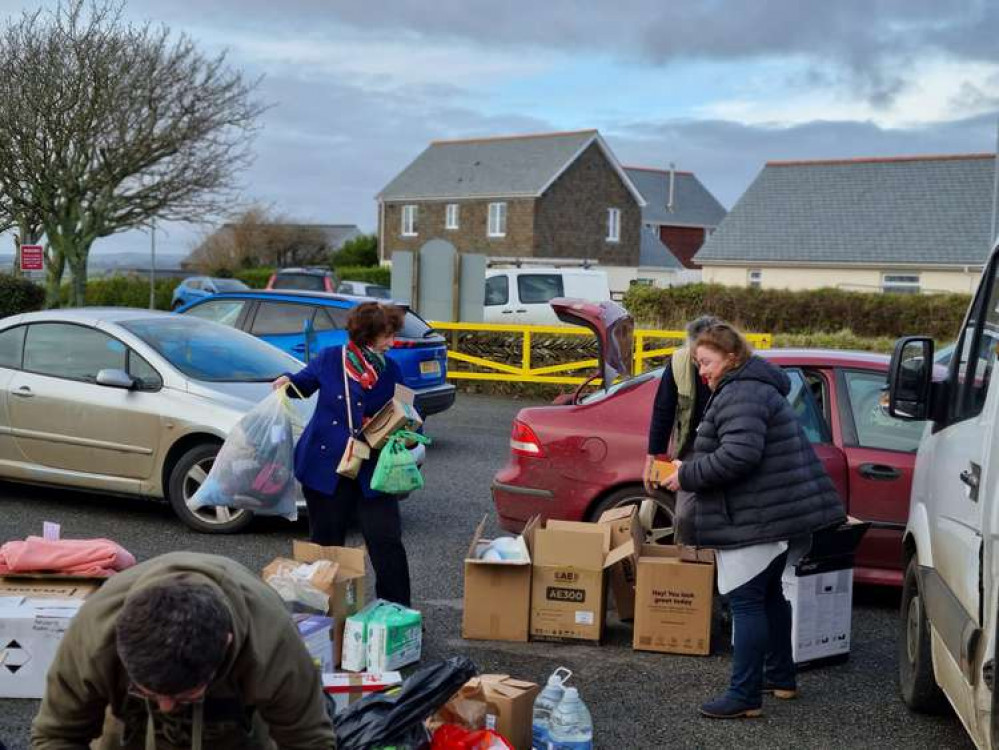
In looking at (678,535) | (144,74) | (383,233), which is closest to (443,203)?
(383,233)

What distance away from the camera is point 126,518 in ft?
30.5

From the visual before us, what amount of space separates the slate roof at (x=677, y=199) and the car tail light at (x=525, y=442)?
60326 millimetres

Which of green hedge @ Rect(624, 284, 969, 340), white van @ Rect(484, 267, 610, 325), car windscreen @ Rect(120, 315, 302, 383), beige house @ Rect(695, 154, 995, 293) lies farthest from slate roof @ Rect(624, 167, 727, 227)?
car windscreen @ Rect(120, 315, 302, 383)

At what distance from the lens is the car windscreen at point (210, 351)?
30.0 ft

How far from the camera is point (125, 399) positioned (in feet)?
29.2

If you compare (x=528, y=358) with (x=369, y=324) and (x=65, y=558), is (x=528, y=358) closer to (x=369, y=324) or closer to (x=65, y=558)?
(x=369, y=324)

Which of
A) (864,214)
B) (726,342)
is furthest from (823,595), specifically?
(864,214)

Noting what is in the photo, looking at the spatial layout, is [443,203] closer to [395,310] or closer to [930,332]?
[930,332]

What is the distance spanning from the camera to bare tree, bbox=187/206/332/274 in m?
67.8

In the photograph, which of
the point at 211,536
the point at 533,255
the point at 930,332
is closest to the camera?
the point at 211,536

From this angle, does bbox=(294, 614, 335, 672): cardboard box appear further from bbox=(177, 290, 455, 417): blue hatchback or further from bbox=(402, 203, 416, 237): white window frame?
bbox=(402, 203, 416, 237): white window frame

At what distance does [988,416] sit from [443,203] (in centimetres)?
5467

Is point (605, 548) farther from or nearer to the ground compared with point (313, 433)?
nearer to the ground

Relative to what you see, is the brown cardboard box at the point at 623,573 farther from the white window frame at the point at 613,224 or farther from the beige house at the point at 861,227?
the white window frame at the point at 613,224
